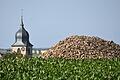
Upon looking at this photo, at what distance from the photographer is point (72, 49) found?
776 inches

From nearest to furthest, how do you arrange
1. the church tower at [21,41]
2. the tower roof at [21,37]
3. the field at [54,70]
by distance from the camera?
the field at [54,70] → the tower roof at [21,37] → the church tower at [21,41]

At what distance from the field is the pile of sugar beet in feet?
11.6

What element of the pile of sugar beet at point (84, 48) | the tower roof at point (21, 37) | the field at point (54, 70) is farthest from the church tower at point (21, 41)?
the field at point (54, 70)

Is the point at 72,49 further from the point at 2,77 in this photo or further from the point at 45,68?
the point at 2,77

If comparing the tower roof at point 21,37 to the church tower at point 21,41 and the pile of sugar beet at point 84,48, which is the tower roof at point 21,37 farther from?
the pile of sugar beet at point 84,48

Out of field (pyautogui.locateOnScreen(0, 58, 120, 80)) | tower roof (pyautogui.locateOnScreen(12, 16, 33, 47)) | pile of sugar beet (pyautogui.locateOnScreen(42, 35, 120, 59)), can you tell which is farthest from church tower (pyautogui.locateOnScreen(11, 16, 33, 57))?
field (pyautogui.locateOnScreen(0, 58, 120, 80))

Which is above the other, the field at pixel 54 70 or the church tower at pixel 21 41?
the church tower at pixel 21 41

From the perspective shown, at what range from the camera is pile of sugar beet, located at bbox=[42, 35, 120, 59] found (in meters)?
19.3

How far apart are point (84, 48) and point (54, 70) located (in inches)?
271

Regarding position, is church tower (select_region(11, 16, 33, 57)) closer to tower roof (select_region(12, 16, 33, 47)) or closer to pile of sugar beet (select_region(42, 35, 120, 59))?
tower roof (select_region(12, 16, 33, 47))

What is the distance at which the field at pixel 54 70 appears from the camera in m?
11.4

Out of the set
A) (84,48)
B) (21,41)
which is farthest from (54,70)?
(21,41)

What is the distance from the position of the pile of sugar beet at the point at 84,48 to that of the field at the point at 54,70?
3548mm

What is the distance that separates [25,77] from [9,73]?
1.52 meters
